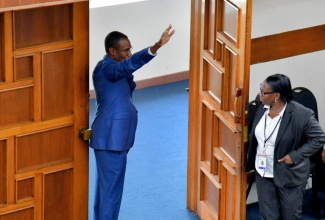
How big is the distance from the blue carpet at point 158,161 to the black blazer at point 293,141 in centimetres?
126

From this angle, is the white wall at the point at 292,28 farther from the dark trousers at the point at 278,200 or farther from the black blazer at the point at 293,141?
the dark trousers at the point at 278,200

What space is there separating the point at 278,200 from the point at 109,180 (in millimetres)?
1216

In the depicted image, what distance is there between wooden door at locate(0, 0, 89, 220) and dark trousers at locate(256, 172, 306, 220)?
4.26 feet

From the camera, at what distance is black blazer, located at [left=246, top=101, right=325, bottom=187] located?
260 inches

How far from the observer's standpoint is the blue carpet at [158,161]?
785 centimetres

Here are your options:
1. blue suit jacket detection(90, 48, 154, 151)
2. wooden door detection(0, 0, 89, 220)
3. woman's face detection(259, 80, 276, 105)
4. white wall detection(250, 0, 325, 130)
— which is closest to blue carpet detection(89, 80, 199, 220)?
blue suit jacket detection(90, 48, 154, 151)

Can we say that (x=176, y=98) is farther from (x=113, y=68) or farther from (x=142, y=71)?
(x=113, y=68)

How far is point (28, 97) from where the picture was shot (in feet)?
19.7

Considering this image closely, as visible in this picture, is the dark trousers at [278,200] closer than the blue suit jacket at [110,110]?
No

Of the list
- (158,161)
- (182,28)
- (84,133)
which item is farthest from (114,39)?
(182,28)

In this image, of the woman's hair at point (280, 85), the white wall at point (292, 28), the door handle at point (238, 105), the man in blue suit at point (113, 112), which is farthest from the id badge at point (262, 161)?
the white wall at point (292, 28)

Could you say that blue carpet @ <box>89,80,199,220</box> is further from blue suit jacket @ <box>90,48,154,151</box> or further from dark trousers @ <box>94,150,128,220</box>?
blue suit jacket @ <box>90,48,154,151</box>

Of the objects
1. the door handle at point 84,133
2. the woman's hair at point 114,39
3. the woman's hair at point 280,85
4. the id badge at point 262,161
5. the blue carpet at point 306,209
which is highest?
the woman's hair at point 114,39

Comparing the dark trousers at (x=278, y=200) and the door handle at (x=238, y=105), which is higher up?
the door handle at (x=238, y=105)
